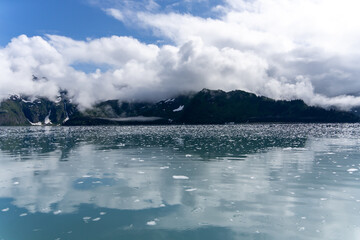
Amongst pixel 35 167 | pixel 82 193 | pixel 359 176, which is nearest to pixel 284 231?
pixel 82 193

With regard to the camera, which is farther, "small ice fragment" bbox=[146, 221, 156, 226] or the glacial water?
"small ice fragment" bbox=[146, 221, 156, 226]

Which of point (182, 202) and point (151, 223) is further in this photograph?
point (182, 202)

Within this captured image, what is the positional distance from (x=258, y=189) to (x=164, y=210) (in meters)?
7.69

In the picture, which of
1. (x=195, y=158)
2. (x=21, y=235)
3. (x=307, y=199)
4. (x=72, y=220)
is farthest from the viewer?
(x=195, y=158)

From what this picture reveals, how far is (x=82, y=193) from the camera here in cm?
1966

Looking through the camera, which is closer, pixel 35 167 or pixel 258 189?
pixel 258 189

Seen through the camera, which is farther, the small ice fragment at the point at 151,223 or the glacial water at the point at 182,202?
the small ice fragment at the point at 151,223

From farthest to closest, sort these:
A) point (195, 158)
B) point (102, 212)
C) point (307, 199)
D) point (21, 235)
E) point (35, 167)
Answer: point (195, 158) → point (35, 167) → point (307, 199) → point (102, 212) → point (21, 235)

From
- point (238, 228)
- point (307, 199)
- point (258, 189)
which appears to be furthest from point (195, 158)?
point (238, 228)

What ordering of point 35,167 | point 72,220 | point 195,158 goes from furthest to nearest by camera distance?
1. point 195,158
2. point 35,167
3. point 72,220

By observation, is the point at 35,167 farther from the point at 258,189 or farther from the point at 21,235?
the point at 258,189

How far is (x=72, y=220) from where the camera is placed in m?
14.5

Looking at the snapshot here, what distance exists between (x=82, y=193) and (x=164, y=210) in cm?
701

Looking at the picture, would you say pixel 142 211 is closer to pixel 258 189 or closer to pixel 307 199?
pixel 258 189
